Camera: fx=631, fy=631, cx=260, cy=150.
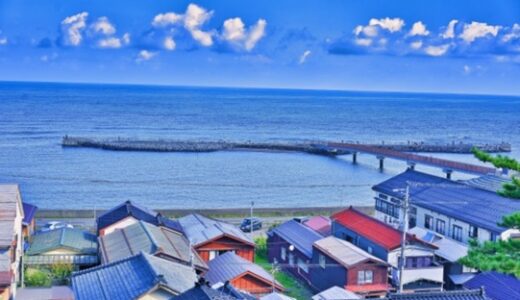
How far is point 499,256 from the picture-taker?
371 inches

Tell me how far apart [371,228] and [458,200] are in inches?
200

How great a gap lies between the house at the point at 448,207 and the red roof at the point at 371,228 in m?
2.97

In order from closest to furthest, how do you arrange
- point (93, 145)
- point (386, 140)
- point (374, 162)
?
point (374, 162)
point (93, 145)
point (386, 140)

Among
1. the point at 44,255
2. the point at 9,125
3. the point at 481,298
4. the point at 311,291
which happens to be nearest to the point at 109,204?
the point at 44,255

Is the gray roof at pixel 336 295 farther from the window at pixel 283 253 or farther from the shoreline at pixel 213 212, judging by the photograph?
the shoreline at pixel 213 212

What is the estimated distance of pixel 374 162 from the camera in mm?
66688

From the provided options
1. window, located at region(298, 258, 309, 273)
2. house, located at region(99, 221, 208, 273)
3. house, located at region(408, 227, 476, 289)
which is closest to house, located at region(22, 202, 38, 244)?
house, located at region(99, 221, 208, 273)

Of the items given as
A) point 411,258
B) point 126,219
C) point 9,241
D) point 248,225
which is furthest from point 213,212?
point 9,241

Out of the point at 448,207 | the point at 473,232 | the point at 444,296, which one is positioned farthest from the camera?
the point at 448,207

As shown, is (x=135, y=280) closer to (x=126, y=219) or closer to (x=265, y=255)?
(x=126, y=219)

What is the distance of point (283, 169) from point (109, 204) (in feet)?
75.0

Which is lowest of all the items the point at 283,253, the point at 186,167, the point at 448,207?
the point at 186,167

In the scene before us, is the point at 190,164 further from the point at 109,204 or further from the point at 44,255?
the point at 44,255

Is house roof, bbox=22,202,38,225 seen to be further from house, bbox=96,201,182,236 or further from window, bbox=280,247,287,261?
window, bbox=280,247,287,261
